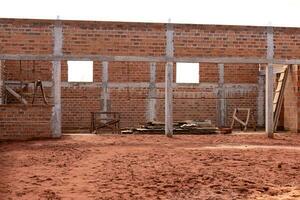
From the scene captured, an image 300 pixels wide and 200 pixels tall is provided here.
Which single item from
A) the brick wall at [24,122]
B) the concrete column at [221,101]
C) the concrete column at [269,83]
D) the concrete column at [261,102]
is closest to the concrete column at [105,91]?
the concrete column at [221,101]

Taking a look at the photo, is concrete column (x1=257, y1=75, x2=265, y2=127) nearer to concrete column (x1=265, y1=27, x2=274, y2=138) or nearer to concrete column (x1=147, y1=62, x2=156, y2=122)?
concrete column (x1=147, y1=62, x2=156, y2=122)

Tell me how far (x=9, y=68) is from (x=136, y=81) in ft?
19.5

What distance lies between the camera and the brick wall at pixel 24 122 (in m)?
13.0

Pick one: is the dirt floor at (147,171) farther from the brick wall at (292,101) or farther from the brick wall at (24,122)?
the brick wall at (292,101)

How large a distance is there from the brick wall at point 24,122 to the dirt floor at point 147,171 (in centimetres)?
98

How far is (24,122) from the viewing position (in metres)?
13.1

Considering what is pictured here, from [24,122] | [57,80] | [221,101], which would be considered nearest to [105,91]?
[221,101]

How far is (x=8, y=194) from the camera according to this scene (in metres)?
5.70

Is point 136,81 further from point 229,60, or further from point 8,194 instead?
point 8,194

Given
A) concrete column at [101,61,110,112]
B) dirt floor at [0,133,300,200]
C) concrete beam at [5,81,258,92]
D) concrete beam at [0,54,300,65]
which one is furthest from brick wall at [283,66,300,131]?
concrete column at [101,61,110,112]

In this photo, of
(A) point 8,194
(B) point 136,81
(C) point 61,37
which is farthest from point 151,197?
(B) point 136,81

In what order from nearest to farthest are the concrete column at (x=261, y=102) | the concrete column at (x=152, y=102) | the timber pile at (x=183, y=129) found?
1. the timber pile at (x=183, y=129)
2. the concrete column at (x=152, y=102)
3. the concrete column at (x=261, y=102)

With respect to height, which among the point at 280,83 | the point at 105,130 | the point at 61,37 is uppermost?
the point at 61,37

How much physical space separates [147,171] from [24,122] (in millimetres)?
6896
